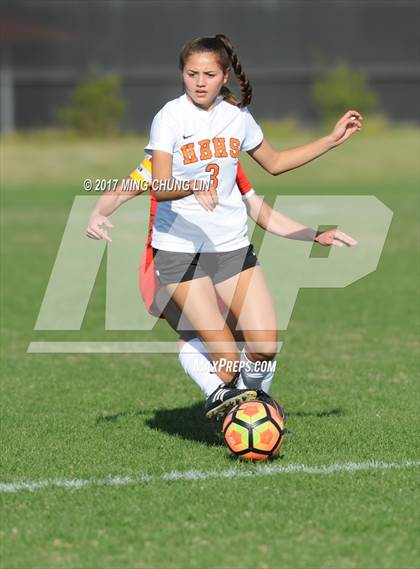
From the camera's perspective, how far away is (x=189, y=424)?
839 centimetres

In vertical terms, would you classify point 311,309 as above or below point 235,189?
below

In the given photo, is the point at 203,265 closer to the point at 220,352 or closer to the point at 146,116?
the point at 220,352

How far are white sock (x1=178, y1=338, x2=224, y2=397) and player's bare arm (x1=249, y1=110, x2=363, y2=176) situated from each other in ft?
4.63

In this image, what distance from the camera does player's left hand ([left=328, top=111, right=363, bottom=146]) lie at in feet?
25.2

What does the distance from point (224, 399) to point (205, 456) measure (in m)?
0.41

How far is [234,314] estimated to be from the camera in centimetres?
758

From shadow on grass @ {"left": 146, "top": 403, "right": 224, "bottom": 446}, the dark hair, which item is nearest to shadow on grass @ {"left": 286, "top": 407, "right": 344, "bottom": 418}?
shadow on grass @ {"left": 146, "top": 403, "right": 224, "bottom": 446}

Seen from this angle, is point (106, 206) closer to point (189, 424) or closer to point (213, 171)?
point (213, 171)

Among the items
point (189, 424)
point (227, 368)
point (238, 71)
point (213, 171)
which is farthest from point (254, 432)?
point (238, 71)

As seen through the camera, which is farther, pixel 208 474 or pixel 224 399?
pixel 224 399

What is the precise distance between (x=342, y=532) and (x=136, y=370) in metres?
5.41

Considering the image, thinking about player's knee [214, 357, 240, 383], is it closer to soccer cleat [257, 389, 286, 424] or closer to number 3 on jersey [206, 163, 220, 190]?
soccer cleat [257, 389, 286, 424]

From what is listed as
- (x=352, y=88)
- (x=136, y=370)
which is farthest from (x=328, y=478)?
(x=352, y=88)

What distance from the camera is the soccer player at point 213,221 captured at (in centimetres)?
716
